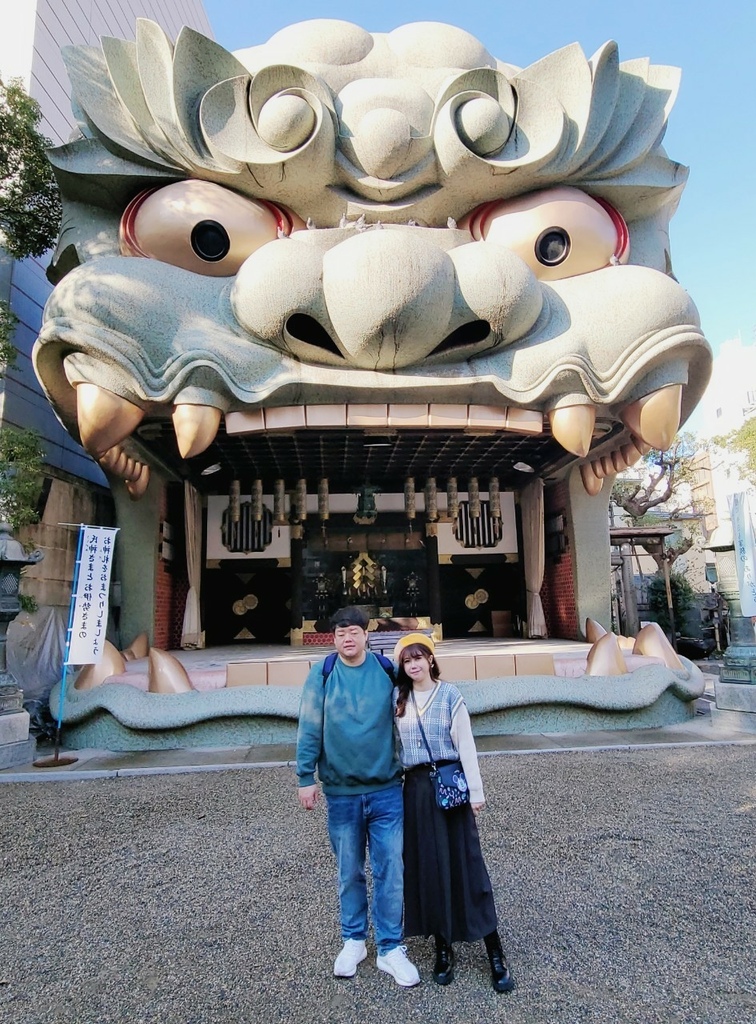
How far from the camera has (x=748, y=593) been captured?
7480 millimetres

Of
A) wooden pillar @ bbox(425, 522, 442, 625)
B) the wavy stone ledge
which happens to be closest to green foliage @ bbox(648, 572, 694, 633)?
wooden pillar @ bbox(425, 522, 442, 625)

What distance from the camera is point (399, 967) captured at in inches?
91.1

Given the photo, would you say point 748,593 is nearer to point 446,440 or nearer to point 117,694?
point 446,440

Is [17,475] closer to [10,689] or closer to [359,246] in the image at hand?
[10,689]

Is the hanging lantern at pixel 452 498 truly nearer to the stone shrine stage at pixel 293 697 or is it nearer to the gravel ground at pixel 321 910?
the stone shrine stage at pixel 293 697

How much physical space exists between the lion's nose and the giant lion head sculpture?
0.07 feet

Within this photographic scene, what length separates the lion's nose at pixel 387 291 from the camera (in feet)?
19.9

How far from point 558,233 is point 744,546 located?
448 cm

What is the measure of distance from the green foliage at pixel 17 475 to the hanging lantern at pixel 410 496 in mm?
5526

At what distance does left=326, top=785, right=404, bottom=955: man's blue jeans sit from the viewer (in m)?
2.36

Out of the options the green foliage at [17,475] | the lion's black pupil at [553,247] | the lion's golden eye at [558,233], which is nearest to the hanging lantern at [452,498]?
the lion's golden eye at [558,233]

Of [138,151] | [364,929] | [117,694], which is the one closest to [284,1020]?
[364,929]

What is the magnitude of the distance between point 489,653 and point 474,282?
169 inches

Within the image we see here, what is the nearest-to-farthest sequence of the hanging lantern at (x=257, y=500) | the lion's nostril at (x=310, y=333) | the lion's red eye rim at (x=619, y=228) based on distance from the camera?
1. the lion's nostril at (x=310, y=333)
2. the lion's red eye rim at (x=619, y=228)
3. the hanging lantern at (x=257, y=500)
